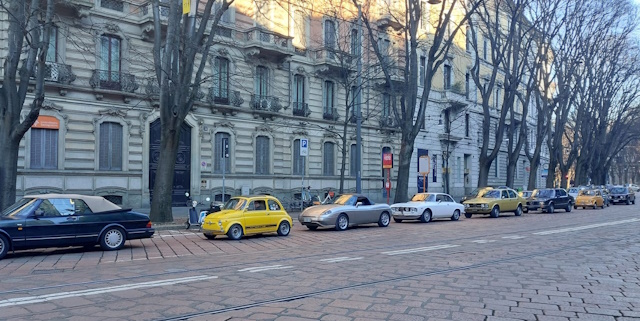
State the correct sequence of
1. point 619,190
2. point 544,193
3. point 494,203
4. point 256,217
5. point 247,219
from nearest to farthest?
point 247,219 → point 256,217 → point 494,203 → point 544,193 → point 619,190

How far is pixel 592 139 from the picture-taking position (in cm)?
6159

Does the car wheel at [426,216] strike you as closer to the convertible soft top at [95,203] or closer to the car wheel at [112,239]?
the car wheel at [112,239]

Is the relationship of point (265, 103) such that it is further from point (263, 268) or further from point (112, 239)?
point (263, 268)

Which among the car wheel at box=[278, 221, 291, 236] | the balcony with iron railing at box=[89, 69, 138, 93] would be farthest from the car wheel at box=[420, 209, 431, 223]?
the balcony with iron railing at box=[89, 69, 138, 93]

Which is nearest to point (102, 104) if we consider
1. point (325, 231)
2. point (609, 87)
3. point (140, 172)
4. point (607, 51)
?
point (140, 172)

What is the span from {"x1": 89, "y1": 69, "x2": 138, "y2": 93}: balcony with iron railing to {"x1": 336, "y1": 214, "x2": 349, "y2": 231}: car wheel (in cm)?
1347

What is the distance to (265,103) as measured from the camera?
107 ft

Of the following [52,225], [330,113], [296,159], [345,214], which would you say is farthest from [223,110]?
[52,225]

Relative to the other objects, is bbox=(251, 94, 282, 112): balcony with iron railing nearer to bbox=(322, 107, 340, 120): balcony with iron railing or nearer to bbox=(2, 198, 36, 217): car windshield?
bbox=(322, 107, 340, 120): balcony with iron railing

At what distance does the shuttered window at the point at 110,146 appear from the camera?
86.0 feet

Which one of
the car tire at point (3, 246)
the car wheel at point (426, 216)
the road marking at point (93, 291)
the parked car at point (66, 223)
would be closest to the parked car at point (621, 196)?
the car wheel at point (426, 216)

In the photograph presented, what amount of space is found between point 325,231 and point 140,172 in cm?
1238

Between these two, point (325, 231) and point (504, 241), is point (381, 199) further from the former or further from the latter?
point (504, 241)

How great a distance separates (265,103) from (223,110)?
2.93 meters
